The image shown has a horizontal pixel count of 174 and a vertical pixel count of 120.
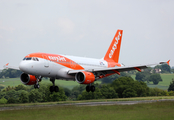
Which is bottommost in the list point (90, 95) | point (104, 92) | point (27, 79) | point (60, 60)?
point (90, 95)

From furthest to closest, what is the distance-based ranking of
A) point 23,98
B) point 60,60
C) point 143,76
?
1. point 143,76
2. point 23,98
3. point 60,60

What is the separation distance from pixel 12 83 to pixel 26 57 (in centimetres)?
8290

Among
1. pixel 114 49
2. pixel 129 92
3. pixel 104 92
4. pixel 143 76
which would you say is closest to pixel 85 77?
pixel 114 49

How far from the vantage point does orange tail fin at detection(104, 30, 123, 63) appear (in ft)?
174

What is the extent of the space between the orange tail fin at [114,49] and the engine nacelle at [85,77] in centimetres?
1180

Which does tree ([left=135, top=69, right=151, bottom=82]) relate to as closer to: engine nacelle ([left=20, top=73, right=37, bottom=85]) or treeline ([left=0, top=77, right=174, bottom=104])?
treeline ([left=0, top=77, right=174, bottom=104])

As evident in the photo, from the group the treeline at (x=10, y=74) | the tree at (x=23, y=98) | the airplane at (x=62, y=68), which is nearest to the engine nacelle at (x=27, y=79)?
the airplane at (x=62, y=68)

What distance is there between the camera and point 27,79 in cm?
4403

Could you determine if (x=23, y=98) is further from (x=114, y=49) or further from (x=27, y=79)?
(x=27, y=79)

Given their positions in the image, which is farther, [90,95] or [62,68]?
[90,95]

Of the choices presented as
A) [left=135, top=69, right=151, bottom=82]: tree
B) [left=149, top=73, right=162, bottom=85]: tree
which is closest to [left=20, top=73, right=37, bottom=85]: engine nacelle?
[left=149, top=73, right=162, bottom=85]: tree

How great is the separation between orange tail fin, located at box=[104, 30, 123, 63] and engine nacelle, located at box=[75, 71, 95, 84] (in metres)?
11.8

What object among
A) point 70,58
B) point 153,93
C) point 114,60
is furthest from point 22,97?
point 70,58

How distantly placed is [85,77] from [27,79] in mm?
9914
